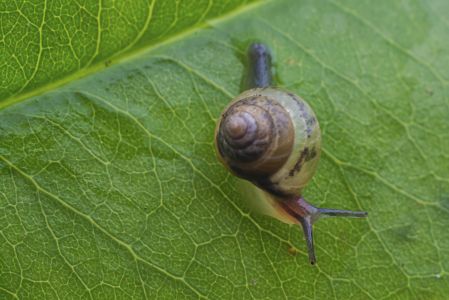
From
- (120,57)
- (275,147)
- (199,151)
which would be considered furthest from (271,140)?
(120,57)

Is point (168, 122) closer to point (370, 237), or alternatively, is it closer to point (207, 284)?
point (207, 284)

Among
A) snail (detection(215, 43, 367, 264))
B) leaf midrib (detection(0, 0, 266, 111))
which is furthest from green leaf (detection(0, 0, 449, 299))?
snail (detection(215, 43, 367, 264))

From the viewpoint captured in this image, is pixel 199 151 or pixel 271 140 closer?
pixel 271 140

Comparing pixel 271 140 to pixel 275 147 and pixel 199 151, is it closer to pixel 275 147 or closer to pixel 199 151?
pixel 275 147

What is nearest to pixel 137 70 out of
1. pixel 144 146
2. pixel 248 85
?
pixel 144 146

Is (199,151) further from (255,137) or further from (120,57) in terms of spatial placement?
(120,57)

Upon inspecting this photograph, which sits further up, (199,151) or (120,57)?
(120,57)
